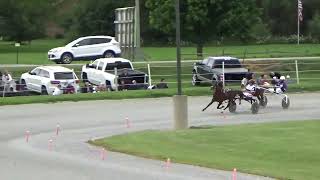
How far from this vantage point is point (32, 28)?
99312mm

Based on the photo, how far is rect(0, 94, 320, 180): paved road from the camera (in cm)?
1445

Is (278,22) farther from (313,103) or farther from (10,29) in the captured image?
(313,103)

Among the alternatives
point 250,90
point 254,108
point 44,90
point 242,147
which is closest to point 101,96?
point 44,90

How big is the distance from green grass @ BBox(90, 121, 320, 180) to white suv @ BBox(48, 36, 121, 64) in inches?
1163

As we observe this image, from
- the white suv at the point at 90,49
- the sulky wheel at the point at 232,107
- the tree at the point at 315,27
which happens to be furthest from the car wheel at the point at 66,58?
the tree at the point at 315,27

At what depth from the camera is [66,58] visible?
5128cm

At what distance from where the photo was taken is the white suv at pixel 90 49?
51094 mm

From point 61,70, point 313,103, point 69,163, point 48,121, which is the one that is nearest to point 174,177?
point 69,163

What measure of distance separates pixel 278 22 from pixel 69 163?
97.7 metres

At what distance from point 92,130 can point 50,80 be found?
13.3 metres

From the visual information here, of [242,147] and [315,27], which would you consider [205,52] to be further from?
[242,147]

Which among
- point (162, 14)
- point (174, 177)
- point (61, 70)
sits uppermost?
point (162, 14)

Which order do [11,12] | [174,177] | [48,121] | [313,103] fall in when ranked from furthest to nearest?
[11,12]
[313,103]
[48,121]
[174,177]

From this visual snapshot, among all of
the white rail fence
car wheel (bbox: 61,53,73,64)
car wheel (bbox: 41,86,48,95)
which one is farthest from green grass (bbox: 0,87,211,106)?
car wheel (bbox: 61,53,73,64)
